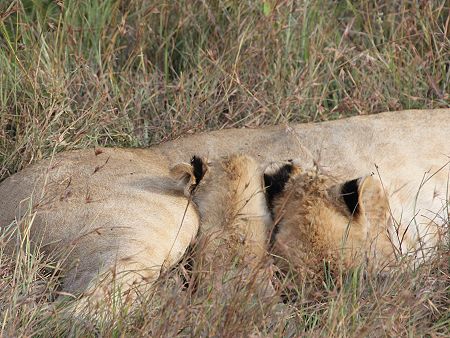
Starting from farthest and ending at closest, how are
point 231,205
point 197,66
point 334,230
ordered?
point 197,66 < point 231,205 < point 334,230

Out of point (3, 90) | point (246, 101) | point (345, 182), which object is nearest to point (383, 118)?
point (345, 182)

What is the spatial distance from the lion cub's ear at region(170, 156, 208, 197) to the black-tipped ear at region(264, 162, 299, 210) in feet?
0.75

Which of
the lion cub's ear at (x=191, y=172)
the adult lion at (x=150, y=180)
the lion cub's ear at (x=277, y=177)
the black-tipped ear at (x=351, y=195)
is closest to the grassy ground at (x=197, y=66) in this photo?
the adult lion at (x=150, y=180)

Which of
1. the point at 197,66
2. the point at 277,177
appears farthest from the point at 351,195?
the point at 197,66

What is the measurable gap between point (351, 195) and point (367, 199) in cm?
9

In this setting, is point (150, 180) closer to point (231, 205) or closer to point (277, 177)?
point (231, 205)

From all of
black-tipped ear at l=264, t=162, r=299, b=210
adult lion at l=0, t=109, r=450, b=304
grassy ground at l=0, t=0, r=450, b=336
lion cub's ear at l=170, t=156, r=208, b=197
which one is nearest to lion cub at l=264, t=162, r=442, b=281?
black-tipped ear at l=264, t=162, r=299, b=210

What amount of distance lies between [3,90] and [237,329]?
7.57 feet

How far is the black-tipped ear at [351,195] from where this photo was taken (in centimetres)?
355

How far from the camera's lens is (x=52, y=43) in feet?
16.2

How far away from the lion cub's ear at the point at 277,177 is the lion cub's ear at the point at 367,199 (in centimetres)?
20

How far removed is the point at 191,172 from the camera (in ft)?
12.0

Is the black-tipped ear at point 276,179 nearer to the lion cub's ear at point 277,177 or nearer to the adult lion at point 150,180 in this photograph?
the lion cub's ear at point 277,177

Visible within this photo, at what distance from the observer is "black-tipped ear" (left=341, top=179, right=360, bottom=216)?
3555mm
